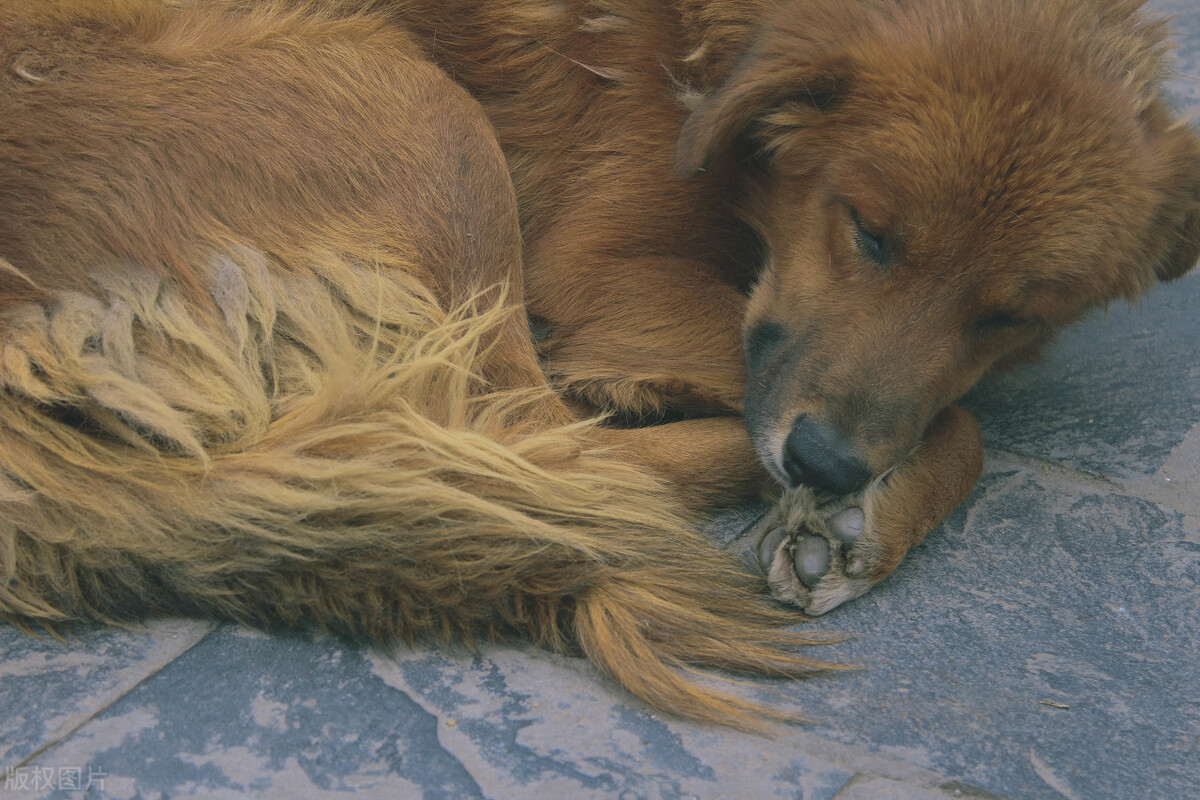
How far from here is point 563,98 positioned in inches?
123

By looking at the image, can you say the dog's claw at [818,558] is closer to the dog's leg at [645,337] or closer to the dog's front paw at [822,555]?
the dog's front paw at [822,555]

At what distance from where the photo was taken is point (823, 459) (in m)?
2.40

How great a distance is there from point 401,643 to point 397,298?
0.88 m

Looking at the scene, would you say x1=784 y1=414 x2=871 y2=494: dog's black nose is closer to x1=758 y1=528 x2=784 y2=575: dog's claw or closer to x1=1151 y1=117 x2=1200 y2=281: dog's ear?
x1=758 y1=528 x2=784 y2=575: dog's claw

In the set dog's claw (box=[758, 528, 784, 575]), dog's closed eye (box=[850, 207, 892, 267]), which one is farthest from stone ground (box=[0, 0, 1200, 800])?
dog's closed eye (box=[850, 207, 892, 267])

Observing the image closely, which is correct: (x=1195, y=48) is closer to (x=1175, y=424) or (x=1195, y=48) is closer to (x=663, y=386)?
(x=1175, y=424)

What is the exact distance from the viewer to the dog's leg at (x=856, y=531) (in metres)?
2.41

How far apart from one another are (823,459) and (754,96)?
36.2 inches

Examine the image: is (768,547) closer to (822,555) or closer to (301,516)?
(822,555)

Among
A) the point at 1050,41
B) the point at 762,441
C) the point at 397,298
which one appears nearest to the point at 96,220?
the point at 397,298

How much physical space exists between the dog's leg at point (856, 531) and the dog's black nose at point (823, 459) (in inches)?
3.9

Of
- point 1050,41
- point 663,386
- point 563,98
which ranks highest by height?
point 1050,41

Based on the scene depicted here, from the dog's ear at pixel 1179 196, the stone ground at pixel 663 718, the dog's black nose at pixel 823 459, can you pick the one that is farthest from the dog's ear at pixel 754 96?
the stone ground at pixel 663 718

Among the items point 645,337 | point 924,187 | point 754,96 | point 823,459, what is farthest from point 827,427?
point 754,96
